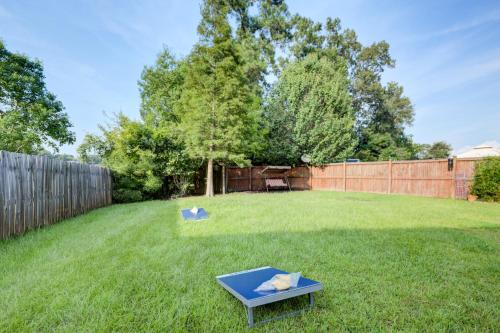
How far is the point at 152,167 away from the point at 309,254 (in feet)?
29.0

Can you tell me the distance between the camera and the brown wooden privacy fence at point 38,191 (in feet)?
14.1

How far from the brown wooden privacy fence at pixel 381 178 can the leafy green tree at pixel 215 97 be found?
4.13m

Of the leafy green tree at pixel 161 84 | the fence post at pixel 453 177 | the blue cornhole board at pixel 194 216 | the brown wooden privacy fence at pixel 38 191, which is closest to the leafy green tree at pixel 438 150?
the fence post at pixel 453 177

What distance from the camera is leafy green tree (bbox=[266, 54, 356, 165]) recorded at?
57.7 feet

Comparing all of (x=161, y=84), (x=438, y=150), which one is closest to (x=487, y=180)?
(x=161, y=84)

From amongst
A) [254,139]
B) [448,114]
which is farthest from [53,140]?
[448,114]

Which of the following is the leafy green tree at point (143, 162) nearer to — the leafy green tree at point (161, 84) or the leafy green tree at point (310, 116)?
the leafy green tree at point (161, 84)

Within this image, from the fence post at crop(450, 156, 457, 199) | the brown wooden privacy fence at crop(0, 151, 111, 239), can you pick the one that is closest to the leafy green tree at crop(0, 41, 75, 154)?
the brown wooden privacy fence at crop(0, 151, 111, 239)

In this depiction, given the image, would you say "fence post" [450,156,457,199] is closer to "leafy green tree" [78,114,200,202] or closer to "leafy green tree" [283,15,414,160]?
"leafy green tree" [78,114,200,202]

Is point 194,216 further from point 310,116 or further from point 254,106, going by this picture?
point 310,116

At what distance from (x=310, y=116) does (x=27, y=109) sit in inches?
643

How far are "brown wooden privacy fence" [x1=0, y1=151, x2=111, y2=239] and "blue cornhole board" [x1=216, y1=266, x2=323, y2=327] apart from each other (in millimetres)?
4094

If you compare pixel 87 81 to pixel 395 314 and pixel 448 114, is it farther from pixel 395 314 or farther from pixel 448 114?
pixel 448 114

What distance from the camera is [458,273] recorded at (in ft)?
9.74
